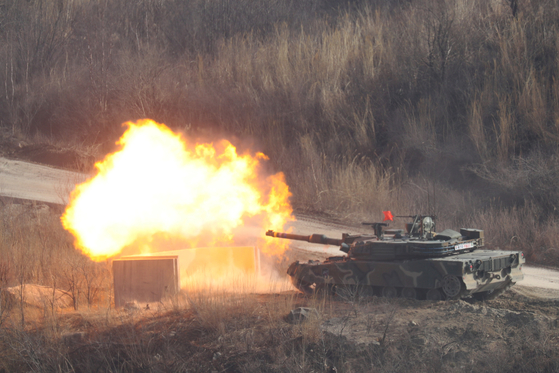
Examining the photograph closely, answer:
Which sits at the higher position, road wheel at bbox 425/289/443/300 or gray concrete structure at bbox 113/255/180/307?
gray concrete structure at bbox 113/255/180/307

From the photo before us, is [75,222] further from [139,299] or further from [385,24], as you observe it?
[385,24]

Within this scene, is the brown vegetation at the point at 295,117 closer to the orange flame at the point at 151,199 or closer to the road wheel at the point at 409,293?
the orange flame at the point at 151,199

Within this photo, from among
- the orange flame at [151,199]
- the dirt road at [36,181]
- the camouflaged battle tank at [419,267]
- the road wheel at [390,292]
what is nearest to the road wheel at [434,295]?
the camouflaged battle tank at [419,267]

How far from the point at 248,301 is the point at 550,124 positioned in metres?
14.2

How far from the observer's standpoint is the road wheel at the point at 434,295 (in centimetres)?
802

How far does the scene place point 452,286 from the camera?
25.5ft

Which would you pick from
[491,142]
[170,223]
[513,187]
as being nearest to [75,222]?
→ [170,223]

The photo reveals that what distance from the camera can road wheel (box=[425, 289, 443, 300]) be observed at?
802 centimetres

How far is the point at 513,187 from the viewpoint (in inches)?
635

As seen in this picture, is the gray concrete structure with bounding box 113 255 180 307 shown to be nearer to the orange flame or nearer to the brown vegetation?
the brown vegetation

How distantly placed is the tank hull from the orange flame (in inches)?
123

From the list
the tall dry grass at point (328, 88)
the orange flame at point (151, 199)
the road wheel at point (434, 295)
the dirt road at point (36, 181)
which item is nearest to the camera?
the road wheel at point (434, 295)

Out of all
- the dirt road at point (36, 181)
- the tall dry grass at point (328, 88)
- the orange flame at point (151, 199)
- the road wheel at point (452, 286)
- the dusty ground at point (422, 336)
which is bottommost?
the dusty ground at point (422, 336)

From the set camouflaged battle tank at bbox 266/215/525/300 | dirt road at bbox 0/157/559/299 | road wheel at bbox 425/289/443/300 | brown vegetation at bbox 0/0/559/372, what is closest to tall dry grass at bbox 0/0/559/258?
brown vegetation at bbox 0/0/559/372
